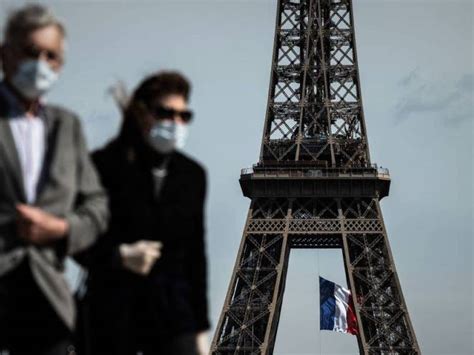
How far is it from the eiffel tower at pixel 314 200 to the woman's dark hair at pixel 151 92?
42748 millimetres

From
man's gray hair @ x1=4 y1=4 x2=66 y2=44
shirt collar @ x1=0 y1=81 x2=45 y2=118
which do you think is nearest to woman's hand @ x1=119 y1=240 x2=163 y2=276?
shirt collar @ x1=0 y1=81 x2=45 y2=118

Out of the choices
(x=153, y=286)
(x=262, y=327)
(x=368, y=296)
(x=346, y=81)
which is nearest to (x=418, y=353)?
(x=368, y=296)

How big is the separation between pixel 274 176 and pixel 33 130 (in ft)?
152

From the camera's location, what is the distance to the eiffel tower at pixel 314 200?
49469mm

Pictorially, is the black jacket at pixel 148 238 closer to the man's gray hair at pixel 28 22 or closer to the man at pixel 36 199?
the man at pixel 36 199

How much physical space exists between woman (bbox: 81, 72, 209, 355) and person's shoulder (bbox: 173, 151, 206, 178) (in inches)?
1.9

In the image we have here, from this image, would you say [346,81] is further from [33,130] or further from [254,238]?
Answer: [33,130]

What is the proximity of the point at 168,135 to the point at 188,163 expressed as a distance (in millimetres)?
541

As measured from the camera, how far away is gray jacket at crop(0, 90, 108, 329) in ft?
17.0

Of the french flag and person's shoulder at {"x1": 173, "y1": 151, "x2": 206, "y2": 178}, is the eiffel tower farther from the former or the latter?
person's shoulder at {"x1": 173, "y1": 151, "x2": 206, "y2": 178}

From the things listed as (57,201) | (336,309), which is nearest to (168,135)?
(57,201)

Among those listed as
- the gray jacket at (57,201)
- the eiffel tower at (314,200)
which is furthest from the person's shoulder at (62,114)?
the eiffel tower at (314,200)

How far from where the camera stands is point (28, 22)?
537cm

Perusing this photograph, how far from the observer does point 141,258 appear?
5.72 m
